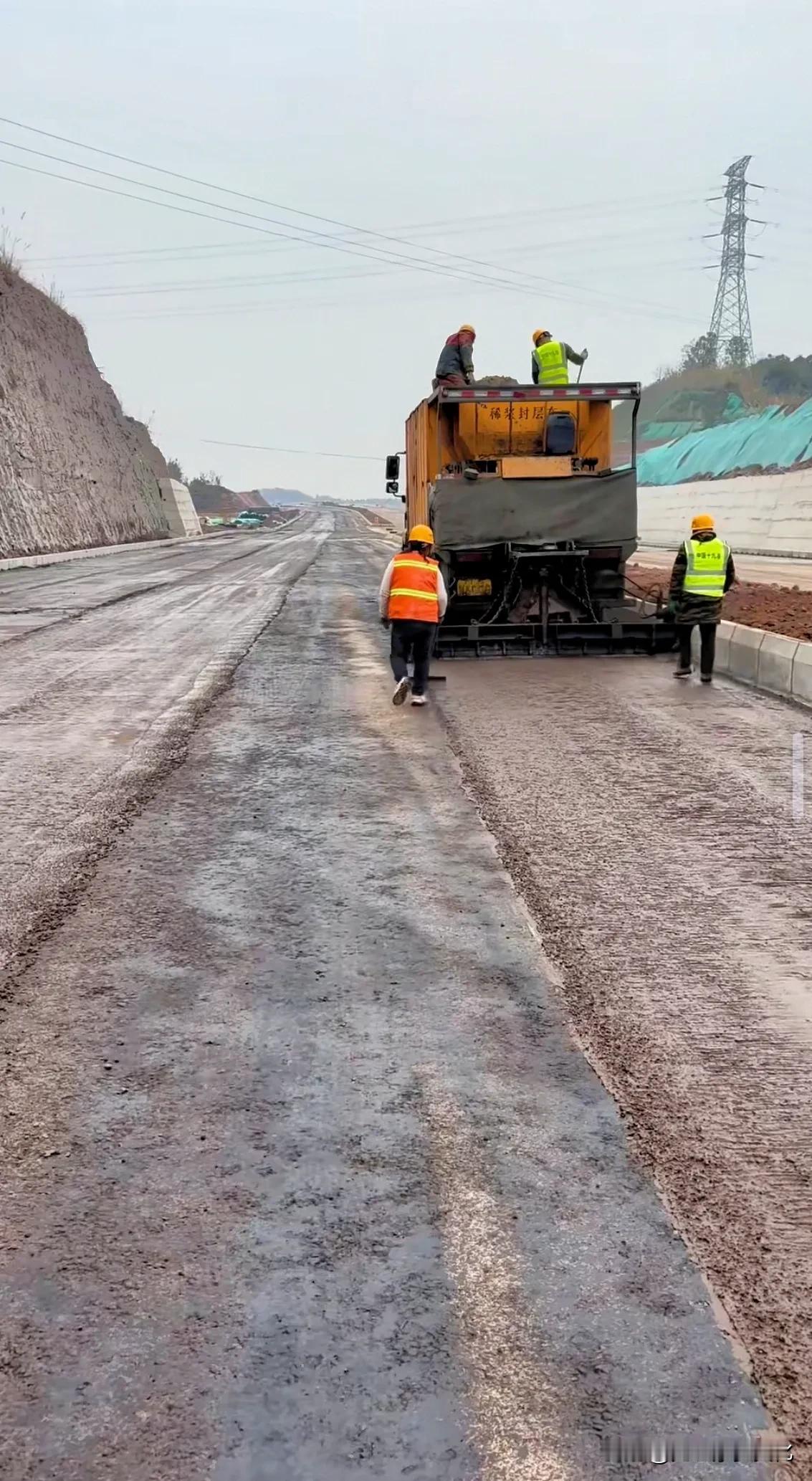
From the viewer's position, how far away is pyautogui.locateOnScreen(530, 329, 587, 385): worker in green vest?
1476 cm

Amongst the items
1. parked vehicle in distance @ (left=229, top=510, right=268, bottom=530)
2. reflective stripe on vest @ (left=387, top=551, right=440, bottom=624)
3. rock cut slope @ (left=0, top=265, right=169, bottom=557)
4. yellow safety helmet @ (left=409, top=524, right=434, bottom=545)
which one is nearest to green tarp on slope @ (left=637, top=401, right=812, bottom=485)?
rock cut slope @ (left=0, top=265, right=169, bottom=557)

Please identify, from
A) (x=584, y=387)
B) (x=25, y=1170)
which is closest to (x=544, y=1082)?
(x=25, y=1170)

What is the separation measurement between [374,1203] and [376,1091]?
613 millimetres

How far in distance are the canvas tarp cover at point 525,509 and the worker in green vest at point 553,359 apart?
1479 mm

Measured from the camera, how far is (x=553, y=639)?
14.4 m

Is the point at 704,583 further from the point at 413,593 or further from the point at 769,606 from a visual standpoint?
the point at 769,606

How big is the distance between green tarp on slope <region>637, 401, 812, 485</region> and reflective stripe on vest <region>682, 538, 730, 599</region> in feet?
104

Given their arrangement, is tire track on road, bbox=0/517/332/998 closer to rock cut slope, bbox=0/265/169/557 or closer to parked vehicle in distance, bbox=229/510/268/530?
rock cut slope, bbox=0/265/169/557

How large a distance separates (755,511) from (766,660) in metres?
23.3

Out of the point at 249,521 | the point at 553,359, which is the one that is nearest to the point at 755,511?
the point at 553,359

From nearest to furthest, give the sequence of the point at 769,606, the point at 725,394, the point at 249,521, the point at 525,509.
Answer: the point at 525,509 → the point at 769,606 → the point at 725,394 → the point at 249,521

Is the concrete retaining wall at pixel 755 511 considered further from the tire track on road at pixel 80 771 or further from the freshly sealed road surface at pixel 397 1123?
the freshly sealed road surface at pixel 397 1123

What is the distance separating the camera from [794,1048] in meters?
4.10

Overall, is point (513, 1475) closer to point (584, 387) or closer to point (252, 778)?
point (252, 778)
